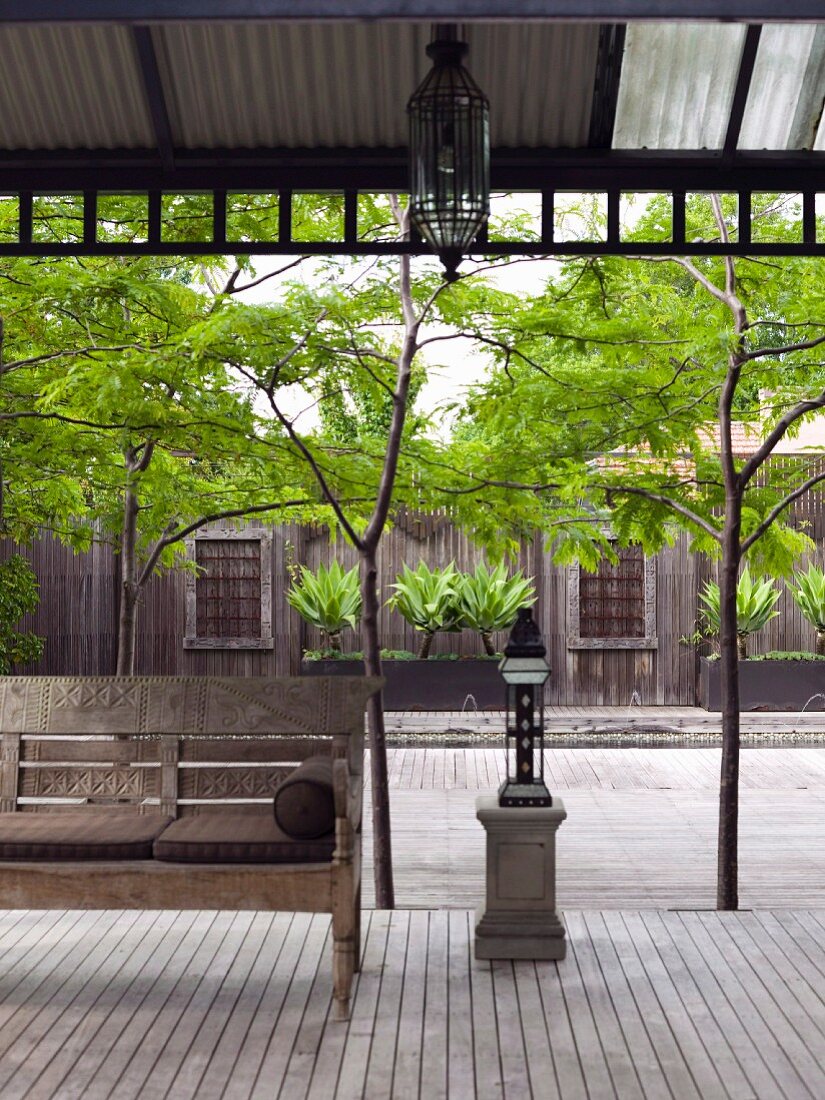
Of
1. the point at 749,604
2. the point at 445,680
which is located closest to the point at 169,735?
→ the point at 445,680

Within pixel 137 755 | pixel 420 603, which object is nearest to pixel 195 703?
pixel 137 755

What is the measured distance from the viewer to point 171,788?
4.36 meters

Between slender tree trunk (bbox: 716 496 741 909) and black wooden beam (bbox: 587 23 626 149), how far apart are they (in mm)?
3057

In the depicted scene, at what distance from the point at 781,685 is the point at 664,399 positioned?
7230 millimetres

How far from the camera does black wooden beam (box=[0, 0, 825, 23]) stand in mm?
2359

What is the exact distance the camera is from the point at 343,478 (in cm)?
768

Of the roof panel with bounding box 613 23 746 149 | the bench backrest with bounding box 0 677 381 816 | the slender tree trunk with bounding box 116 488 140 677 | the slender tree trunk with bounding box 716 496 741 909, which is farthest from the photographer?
the slender tree trunk with bounding box 116 488 140 677

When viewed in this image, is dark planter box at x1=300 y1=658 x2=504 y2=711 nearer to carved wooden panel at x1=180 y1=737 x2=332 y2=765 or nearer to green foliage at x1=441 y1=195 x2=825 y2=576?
green foliage at x1=441 y1=195 x2=825 y2=576

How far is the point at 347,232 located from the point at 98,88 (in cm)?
87

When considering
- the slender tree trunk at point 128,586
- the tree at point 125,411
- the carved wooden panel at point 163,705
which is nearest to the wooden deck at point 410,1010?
the carved wooden panel at point 163,705

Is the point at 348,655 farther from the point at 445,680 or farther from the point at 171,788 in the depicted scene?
the point at 171,788

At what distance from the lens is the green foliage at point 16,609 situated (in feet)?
43.1

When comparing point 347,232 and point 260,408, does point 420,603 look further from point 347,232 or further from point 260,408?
point 347,232

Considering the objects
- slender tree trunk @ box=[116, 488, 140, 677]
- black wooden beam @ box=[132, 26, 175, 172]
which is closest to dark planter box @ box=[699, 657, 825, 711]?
slender tree trunk @ box=[116, 488, 140, 677]
